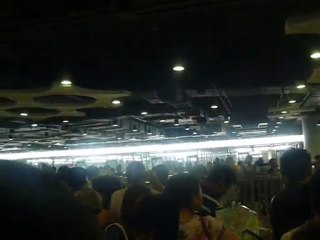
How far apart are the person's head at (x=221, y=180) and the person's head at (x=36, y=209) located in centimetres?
353

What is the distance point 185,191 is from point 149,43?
14.3ft

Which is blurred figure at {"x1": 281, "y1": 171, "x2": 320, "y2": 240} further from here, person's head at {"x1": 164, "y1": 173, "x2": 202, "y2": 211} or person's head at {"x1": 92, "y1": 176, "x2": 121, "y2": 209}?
person's head at {"x1": 92, "y1": 176, "x2": 121, "y2": 209}

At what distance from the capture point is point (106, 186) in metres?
4.39

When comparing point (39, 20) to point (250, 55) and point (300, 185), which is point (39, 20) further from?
point (300, 185)

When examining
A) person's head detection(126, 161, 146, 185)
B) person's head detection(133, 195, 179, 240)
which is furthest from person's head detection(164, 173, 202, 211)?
person's head detection(126, 161, 146, 185)

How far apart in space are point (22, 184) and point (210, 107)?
49.4ft

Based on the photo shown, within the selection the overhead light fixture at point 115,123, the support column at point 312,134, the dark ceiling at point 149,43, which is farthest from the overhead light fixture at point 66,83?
the support column at point 312,134

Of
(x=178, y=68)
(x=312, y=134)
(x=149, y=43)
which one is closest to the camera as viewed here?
(x=149, y=43)

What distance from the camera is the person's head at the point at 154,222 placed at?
2186 mm

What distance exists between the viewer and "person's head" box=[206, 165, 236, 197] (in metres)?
4.06

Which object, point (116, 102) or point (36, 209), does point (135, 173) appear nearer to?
point (36, 209)

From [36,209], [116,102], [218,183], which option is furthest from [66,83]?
[36,209]

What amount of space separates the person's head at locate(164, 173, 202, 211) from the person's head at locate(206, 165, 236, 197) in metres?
1.26

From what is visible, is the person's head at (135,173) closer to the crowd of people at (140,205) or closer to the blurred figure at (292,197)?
the crowd of people at (140,205)
